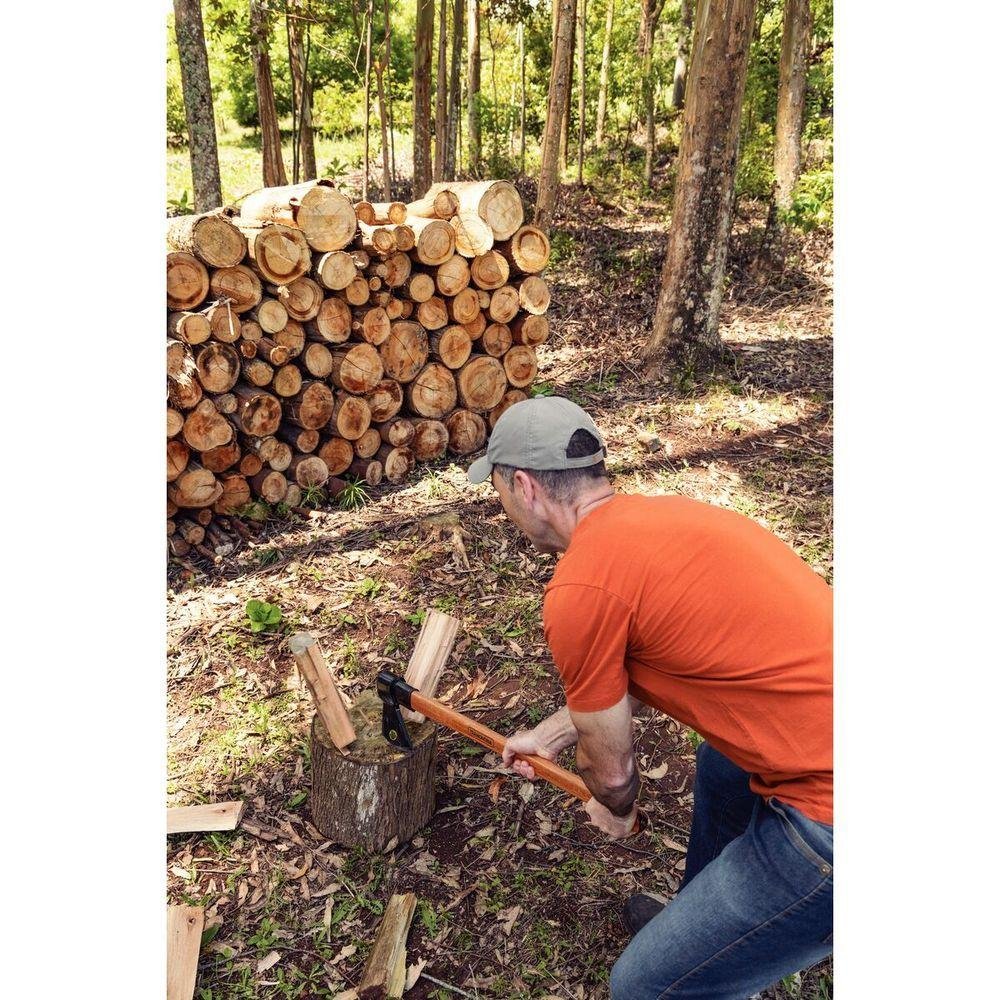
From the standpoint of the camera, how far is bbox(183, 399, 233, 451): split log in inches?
181

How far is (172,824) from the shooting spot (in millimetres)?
3070

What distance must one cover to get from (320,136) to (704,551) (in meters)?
19.9

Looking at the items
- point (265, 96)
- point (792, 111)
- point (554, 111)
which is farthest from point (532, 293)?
point (792, 111)

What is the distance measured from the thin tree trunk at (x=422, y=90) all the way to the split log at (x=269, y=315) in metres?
5.37

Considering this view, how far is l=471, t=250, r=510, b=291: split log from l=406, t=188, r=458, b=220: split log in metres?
0.37

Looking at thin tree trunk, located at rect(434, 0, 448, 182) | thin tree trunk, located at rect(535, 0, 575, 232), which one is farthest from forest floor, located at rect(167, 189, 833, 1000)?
thin tree trunk, located at rect(434, 0, 448, 182)

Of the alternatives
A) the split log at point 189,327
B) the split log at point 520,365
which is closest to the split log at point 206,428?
the split log at point 189,327

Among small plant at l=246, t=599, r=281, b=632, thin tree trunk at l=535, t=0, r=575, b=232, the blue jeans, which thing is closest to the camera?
the blue jeans

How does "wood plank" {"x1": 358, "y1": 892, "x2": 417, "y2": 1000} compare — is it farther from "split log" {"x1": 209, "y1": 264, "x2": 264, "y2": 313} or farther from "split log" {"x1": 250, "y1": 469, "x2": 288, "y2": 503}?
"split log" {"x1": 209, "y1": 264, "x2": 264, "y2": 313}

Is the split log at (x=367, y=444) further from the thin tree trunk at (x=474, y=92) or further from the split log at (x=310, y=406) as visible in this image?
the thin tree trunk at (x=474, y=92)

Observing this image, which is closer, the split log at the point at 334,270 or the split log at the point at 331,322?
the split log at the point at 334,270

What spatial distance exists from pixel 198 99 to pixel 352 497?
4628mm

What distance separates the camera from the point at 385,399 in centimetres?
552

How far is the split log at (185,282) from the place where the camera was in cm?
436
